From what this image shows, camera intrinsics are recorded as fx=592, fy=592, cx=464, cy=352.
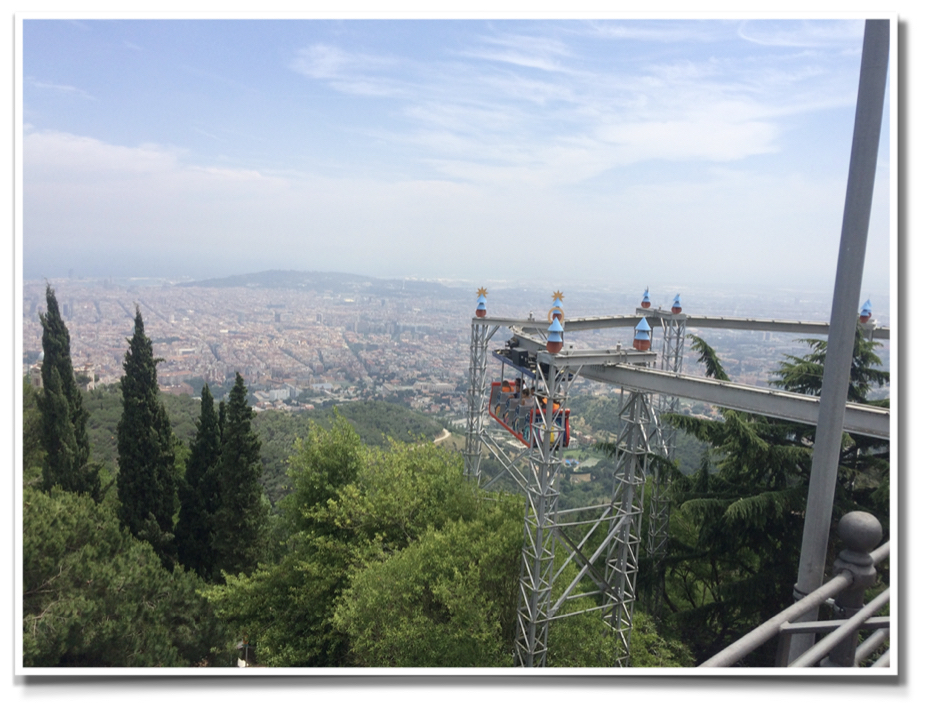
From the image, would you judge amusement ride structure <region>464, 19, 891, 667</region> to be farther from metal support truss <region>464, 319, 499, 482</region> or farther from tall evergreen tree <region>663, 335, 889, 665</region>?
tall evergreen tree <region>663, 335, 889, 665</region>

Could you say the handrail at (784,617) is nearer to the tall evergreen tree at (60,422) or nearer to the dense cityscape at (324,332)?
the dense cityscape at (324,332)

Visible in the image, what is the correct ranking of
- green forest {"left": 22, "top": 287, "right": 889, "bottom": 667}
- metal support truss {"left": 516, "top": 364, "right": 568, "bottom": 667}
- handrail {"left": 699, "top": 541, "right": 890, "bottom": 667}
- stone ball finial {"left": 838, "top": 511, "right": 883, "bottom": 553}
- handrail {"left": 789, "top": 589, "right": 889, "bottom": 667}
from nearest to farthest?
handrail {"left": 699, "top": 541, "right": 890, "bottom": 667} → handrail {"left": 789, "top": 589, "right": 889, "bottom": 667} → stone ball finial {"left": 838, "top": 511, "right": 883, "bottom": 553} → metal support truss {"left": 516, "top": 364, "right": 568, "bottom": 667} → green forest {"left": 22, "top": 287, "right": 889, "bottom": 667}

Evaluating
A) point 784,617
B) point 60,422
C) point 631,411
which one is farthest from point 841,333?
point 60,422

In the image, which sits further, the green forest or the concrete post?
the green forest

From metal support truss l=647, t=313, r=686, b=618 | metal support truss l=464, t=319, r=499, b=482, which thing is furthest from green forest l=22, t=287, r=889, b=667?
metal support truss l=464, t=319, r=499, b=482

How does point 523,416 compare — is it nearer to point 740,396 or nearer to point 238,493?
point 740,396
